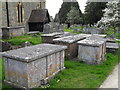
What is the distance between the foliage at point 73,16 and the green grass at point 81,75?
30218 millimetres

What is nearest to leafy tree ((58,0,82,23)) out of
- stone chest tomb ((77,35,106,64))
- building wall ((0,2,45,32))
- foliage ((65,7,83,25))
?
foliage ((65,7,83,25))

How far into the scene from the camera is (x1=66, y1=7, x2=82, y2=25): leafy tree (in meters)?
37.1

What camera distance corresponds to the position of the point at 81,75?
20.7 ft

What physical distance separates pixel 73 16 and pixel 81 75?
1279 inches

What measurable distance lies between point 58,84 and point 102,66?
122 inches

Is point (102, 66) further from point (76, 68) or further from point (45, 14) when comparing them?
point (45, 14)

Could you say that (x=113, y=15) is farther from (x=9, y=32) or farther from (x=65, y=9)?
(x=65, y=9)

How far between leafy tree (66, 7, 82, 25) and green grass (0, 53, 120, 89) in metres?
30.2

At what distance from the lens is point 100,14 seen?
1029 inches

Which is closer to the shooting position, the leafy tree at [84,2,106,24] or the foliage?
the leafy tree at [84,2,106,24]

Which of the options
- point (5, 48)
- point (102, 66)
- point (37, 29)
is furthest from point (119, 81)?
point (37, 29)

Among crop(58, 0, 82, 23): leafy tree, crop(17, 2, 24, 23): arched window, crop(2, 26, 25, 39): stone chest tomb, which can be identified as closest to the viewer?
crop(2, 26, 25, 39): stone chest tomb

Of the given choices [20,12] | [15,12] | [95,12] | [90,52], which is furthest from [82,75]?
[95,12]

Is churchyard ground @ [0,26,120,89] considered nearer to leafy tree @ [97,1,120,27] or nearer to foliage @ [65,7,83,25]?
leafy tree @ [97,1,120,27]
